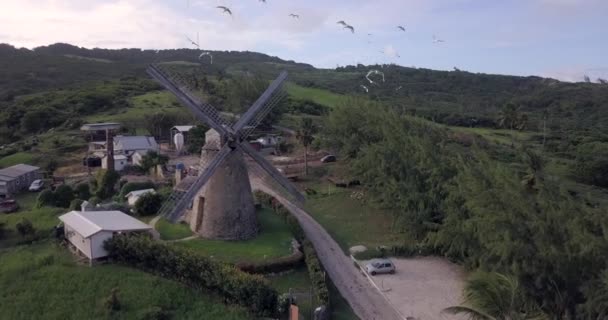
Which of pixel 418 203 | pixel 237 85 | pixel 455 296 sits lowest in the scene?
pixel 455 296

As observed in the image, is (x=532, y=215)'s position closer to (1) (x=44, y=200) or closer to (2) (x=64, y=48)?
(1) (x=44, y=200)

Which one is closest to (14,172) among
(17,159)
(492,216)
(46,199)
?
(17,159)

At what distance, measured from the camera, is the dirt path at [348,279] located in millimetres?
24141

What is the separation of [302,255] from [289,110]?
181 ft

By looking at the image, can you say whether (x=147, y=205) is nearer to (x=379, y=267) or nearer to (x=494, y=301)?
(x=379, y=267)

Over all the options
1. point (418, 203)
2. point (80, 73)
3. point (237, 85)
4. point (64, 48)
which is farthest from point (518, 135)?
point (64, 48)

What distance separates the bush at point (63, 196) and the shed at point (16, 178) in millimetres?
8669

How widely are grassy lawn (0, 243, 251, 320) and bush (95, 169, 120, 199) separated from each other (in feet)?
43.7

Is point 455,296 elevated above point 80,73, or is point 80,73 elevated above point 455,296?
point 80,73

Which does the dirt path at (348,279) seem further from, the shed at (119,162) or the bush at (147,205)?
the shed at (119,162)

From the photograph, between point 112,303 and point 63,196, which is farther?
point 63,196

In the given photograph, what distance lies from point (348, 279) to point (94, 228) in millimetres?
12250

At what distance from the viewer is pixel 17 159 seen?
5209 cm

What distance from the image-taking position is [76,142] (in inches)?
2302
